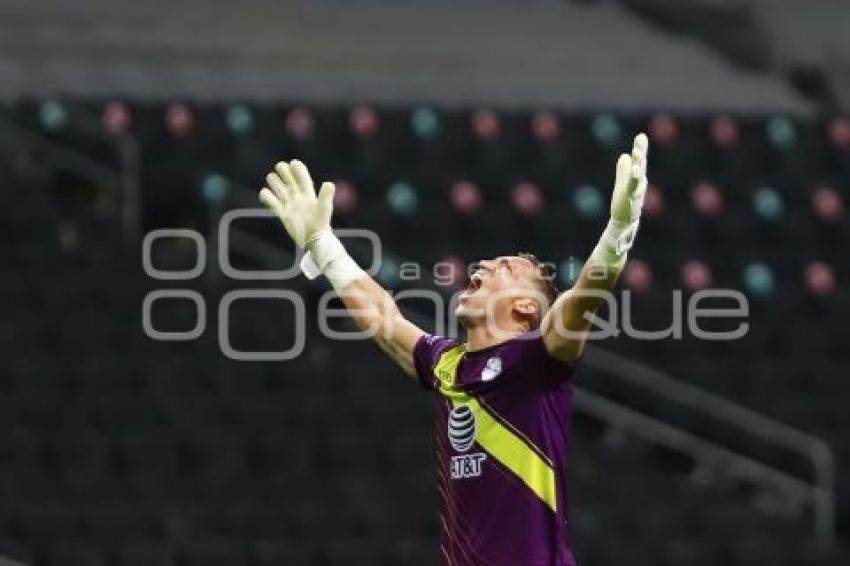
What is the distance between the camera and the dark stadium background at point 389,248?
10648mm

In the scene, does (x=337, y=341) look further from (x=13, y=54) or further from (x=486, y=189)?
(x=13, y=54)

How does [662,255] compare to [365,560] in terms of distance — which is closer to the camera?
[365,560]

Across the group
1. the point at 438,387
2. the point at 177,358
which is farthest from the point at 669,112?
the point at 438,387

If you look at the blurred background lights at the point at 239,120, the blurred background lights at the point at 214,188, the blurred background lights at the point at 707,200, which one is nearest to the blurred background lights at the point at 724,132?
the blurred background lights at the point at 707,200

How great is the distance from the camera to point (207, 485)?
10.6 meters

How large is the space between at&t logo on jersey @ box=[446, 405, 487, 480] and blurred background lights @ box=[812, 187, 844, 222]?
861 centimetres

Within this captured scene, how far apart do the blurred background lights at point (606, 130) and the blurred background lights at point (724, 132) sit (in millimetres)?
731

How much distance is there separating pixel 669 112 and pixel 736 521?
12.6 ft

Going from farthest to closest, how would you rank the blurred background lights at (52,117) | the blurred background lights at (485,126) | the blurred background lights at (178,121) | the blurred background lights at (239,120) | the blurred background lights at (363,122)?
the blurred background lights at (485,126), the blurred background lights at (363,122), the blurred background lights at (239,120), the blurred background lights at (178,121), the blurred background lights at (52,117)

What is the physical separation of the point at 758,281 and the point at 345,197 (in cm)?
265

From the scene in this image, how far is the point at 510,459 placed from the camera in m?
5.22

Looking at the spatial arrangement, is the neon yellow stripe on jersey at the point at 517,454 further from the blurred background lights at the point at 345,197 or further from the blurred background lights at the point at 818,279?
the blurred background lights at the point at 818,279

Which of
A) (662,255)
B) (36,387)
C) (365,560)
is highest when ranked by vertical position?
(662,255)

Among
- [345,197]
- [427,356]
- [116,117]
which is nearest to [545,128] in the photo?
[345,197]
